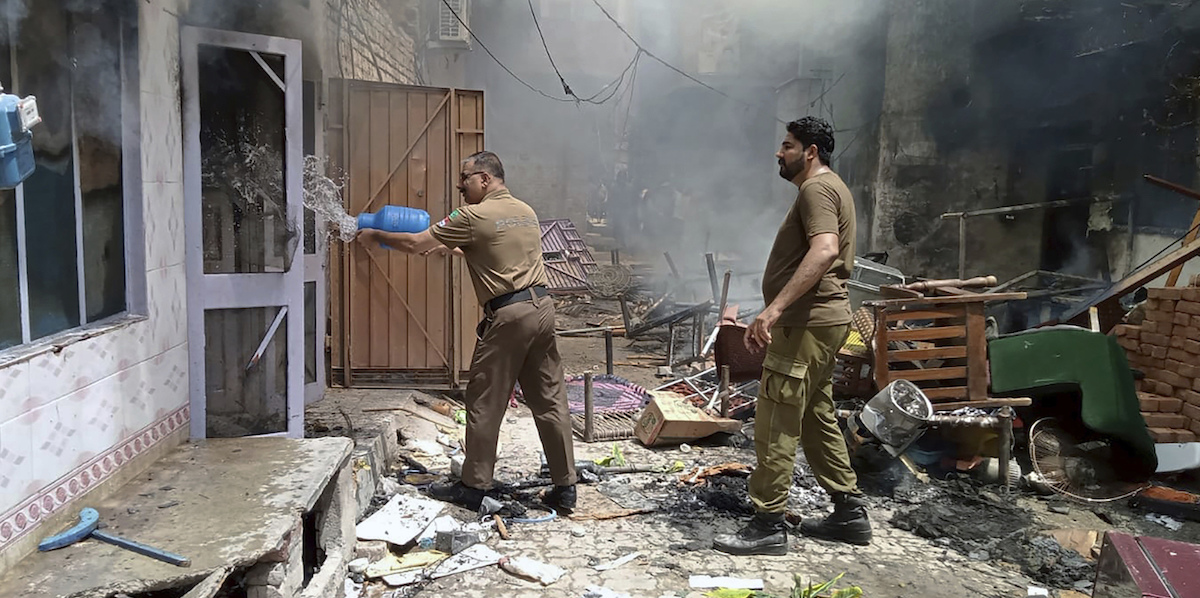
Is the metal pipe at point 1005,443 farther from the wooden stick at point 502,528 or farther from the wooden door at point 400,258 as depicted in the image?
the wooden door at point 400,258

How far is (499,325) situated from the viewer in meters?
4.43

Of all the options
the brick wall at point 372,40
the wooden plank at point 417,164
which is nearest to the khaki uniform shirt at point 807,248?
the wooden plank at point 417,164

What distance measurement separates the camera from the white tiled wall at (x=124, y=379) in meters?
2.68

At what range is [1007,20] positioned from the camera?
38.7ft

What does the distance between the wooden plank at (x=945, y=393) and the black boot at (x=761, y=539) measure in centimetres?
214

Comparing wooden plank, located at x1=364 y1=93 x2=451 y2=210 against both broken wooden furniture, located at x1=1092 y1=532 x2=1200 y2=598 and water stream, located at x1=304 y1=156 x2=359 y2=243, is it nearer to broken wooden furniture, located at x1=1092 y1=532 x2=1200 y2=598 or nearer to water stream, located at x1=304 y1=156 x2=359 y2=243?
water stream, located at x1=304 y1=156 x2=359 y2=243

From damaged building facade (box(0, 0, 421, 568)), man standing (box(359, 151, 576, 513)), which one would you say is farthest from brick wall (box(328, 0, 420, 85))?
man standing (box(359, 151, 576, 513))

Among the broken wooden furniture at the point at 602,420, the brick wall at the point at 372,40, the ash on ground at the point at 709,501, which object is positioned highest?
the brick wall at the point at 372,40

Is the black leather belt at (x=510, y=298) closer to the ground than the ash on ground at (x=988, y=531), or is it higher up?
higher up

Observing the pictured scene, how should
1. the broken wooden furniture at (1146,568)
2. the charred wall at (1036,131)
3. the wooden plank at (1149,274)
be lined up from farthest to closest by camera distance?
the charred wall at (1036,131) < the wooden plank at (1149,274) < the broken wooden furniture at (1146,568)

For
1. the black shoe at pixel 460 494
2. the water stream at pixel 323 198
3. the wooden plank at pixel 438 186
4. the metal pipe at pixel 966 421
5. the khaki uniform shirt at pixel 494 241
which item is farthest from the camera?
the wooden plank at pixel 438 186

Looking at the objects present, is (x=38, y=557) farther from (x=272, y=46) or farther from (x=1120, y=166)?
(x=1120, y=166)

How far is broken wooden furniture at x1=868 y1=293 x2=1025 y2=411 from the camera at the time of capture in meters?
5.70

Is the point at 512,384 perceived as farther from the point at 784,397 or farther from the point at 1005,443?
the point at 1005,443
